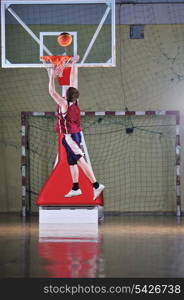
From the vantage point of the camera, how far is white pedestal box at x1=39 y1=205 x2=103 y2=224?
11227mm

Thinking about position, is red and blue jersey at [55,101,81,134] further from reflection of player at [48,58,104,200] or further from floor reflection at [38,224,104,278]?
floor reflection at [38,224,104,278]

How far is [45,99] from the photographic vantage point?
1376 cm

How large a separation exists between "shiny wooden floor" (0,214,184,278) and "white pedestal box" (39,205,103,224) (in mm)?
223

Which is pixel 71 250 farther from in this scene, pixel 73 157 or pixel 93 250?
pixel 73 157

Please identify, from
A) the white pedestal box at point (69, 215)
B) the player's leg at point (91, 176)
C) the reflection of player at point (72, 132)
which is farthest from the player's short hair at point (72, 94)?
the white pedestal box at point (69, 215)

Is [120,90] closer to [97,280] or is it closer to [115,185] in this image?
[115,185]

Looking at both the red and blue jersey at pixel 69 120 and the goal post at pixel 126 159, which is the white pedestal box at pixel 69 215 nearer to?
the red and blue jersey at pixel 69 120

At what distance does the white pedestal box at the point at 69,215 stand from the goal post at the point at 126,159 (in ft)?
7.76

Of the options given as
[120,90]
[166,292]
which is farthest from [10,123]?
[166,292]

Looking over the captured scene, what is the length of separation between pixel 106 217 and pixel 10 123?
2.63 meters

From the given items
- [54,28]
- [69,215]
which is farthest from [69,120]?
[54,28]

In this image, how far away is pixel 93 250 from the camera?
24.9 feet

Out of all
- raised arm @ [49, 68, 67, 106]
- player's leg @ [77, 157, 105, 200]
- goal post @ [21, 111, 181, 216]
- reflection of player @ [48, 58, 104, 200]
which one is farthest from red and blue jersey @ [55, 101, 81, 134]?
goal post @ [21, 111, 181, 216]

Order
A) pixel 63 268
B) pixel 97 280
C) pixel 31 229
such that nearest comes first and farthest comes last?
pixel 97 280
pixel 63 268
pixel 31 229
